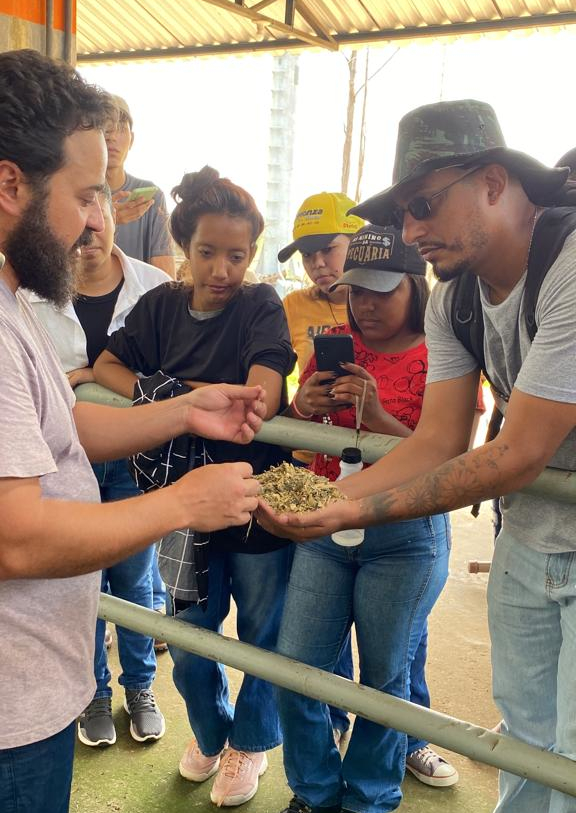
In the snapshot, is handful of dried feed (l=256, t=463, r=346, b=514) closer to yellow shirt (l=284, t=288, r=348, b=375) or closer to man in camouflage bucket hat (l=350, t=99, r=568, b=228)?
man in camouflage bucket hat (l=350, t=99, r=568, b=228)

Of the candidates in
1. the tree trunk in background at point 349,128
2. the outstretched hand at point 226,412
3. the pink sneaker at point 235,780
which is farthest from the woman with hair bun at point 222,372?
the tree trunk in background at point 349,128

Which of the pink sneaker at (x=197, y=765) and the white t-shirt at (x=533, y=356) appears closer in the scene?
the white t-shirt at (x=533, y=356)

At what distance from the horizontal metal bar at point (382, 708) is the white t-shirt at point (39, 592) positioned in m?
0.53

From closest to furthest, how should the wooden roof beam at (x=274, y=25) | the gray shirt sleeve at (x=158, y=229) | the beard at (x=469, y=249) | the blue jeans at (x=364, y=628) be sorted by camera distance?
1. the beard at (x=469, y=249)
2. the blue jeans at (x=364, y=628)
3. the gray shirt sleeve at (x=158, y=229)
4. the wooden roof beam at (x=274, y=25)

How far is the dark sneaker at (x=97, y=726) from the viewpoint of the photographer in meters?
3.06

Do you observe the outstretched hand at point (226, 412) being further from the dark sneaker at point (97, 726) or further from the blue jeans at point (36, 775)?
the dark sneaker at point (97, 726)

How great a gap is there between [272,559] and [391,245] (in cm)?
112

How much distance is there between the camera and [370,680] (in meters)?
2.50

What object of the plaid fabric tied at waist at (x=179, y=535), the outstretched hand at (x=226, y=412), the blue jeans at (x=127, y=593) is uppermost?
the outstretched hand at (x=226, y=412)

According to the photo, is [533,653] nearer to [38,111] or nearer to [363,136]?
[38,111]

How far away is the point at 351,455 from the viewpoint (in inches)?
85.8

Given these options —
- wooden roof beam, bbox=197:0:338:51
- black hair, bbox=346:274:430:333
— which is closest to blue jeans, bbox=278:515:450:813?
black hair, bbox=346:274:430:333

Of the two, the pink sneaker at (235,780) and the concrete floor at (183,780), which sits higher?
the pink sneaker at (235,780)

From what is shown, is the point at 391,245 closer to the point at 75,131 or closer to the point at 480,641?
the point at 75,131
